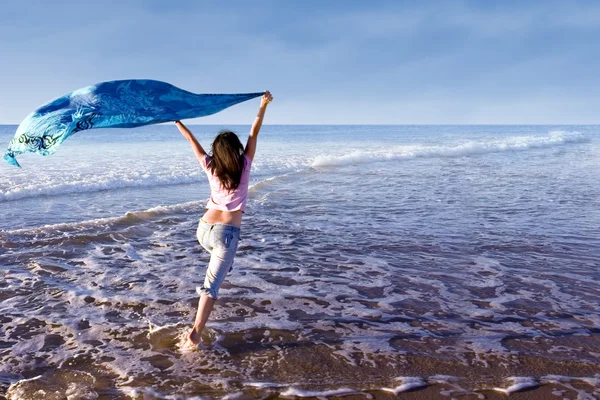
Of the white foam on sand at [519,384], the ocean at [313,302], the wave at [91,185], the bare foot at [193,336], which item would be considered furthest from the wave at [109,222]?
the white foam on sand at [519,384]

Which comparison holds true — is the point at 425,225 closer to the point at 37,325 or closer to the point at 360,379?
the point at 360,379

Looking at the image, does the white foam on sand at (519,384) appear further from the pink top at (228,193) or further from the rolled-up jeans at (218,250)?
the pink top at (228,193)

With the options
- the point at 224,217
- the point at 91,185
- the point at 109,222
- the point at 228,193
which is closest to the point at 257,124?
the point at 228,193

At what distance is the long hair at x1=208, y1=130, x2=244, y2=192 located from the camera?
416cm

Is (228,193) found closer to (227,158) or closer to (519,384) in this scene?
(227,158)

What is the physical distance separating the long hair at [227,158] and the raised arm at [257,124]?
11cm

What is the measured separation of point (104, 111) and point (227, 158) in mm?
1605

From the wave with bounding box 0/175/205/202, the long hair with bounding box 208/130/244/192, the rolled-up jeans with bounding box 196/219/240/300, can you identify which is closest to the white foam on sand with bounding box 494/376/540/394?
the rolled-up jeans with bounding box 196/219/240/300

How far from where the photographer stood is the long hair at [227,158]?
416cm

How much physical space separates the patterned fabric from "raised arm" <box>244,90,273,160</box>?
0.20 meters

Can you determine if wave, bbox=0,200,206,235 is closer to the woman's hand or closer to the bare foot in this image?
the bare foot

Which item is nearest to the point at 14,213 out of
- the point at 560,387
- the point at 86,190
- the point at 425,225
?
the point at 86,190

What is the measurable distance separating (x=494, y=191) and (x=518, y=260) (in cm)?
728

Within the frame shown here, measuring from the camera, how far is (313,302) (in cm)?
566
